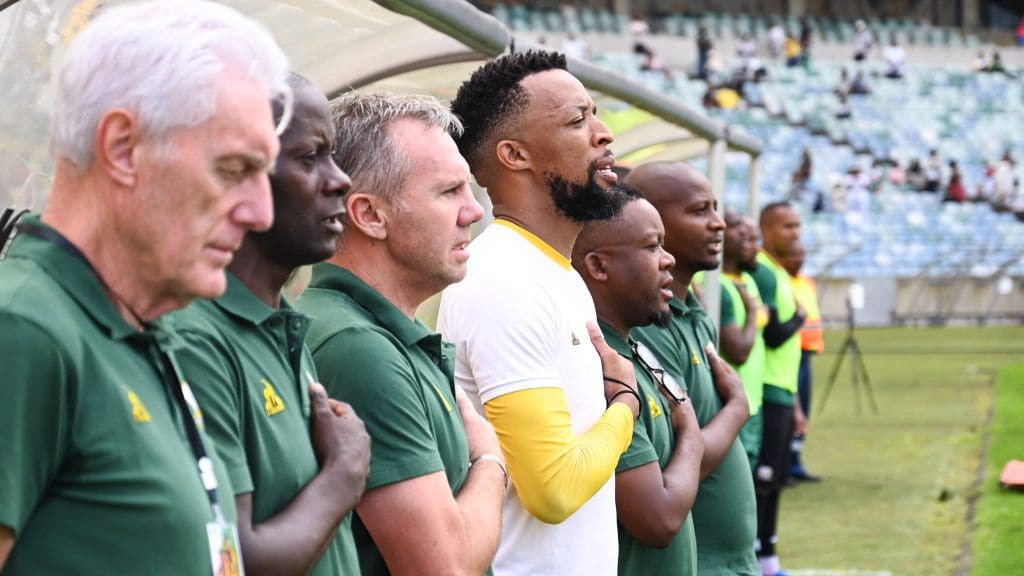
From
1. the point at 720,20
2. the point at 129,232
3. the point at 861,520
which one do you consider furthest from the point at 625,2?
the point at 129,232

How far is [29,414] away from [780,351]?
7.32m

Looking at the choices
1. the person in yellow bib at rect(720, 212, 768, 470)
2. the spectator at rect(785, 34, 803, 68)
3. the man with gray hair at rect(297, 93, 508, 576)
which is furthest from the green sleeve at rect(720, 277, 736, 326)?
the spectator at rect(785, 34, 803, 68)

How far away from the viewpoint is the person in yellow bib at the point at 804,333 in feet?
32.6

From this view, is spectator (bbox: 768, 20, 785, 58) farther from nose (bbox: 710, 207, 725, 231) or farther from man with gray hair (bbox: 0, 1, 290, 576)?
man with gray hair (bbox: 0, 1, 290, 576)

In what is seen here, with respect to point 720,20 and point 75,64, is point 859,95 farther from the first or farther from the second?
point 75,64

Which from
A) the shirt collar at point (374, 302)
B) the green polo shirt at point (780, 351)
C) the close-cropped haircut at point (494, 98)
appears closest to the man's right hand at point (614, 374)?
the close-cropped haircut at point (494, 98)

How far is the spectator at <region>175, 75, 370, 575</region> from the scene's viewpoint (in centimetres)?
230

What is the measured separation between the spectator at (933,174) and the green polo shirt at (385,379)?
115 feet

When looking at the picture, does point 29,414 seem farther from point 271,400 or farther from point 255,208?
point 271,400

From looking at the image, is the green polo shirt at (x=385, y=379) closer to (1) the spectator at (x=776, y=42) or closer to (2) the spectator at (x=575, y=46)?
(2) the spectator at (x=575, y=46)

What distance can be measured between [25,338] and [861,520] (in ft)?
27.7

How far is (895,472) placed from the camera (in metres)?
11.6

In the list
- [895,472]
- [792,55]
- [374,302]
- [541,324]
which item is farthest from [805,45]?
[374,302]

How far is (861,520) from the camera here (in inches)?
380
